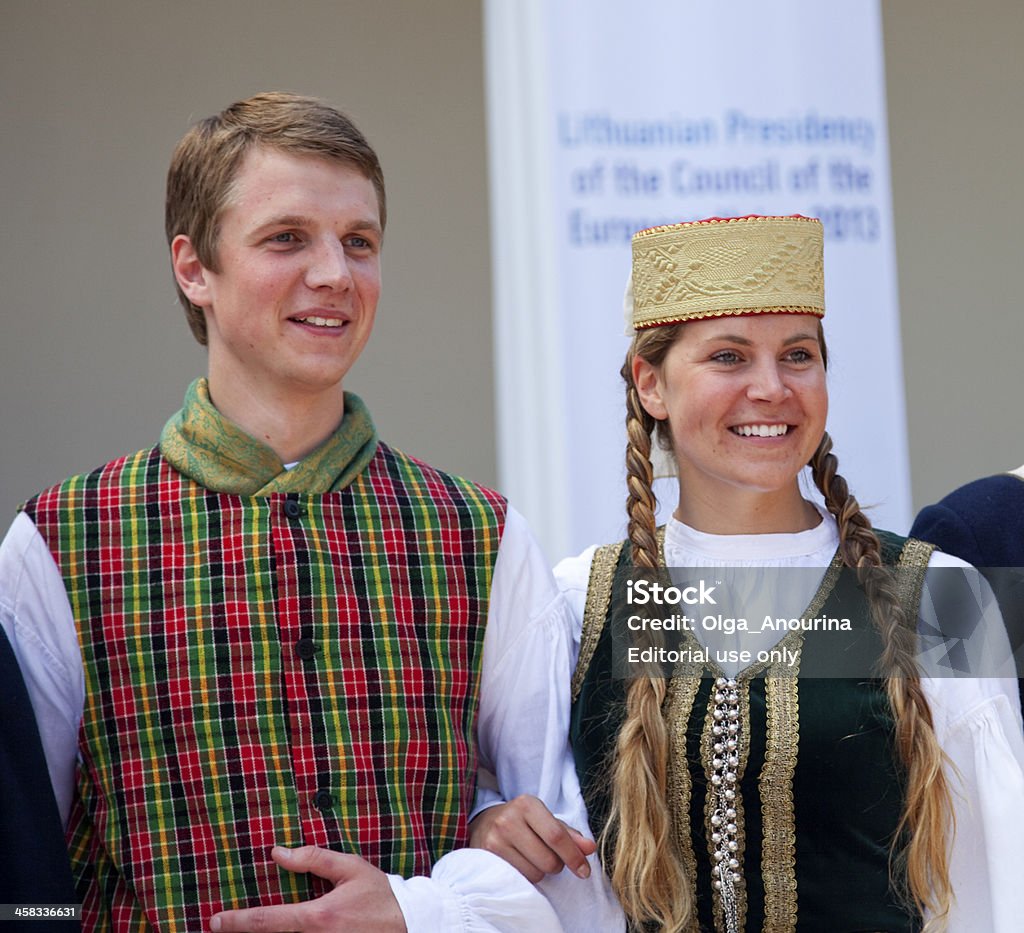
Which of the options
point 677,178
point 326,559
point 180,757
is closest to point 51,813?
point 180,757

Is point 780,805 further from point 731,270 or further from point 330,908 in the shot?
point 731,270

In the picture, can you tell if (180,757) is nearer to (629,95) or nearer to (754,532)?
(754,532)

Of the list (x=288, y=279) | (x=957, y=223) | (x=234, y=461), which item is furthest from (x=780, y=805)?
(x=957, y=223)

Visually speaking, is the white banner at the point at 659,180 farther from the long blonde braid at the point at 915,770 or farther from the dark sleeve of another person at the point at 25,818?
the dark sleeve of another person at the point at 25,818

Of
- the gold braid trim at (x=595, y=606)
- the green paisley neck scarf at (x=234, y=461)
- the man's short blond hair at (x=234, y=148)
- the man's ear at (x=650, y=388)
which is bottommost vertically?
the gold braid trim at (x=595, y=606)

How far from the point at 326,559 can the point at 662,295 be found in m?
0.70

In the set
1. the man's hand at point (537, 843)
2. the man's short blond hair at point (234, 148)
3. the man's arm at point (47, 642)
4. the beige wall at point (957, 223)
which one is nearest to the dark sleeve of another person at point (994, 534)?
Answer: the man's hand at point (537, 843)

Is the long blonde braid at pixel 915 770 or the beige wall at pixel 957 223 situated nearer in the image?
the long blonde braid at pixel 915 770

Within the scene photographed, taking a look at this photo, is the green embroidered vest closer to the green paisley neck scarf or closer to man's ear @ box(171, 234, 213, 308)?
the green paisley neck scarf

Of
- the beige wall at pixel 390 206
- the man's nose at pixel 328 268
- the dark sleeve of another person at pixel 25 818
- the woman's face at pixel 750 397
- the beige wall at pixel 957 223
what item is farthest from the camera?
the beige wall at pixel 957 223

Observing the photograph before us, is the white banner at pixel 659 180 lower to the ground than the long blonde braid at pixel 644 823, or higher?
higher

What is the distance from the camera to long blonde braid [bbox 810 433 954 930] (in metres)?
2.24

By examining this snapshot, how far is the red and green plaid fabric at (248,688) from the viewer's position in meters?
2.21

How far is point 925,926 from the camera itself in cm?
224
